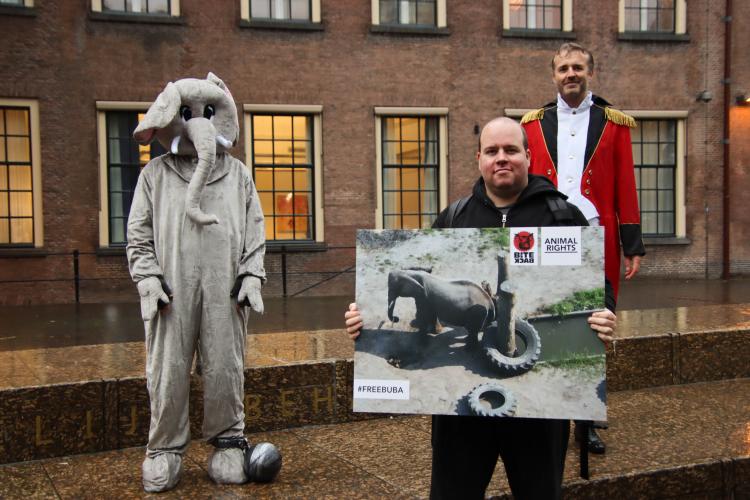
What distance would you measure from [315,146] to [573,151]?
11739mm

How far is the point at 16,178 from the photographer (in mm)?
14211

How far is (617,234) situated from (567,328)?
1.69m

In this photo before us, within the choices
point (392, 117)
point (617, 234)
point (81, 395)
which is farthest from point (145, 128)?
point (392, 117)

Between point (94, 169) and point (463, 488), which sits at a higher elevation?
point (94, 169)

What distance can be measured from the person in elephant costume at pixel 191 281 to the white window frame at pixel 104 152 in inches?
443

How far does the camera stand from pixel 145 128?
375 cm

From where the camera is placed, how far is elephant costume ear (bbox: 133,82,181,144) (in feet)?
12.3

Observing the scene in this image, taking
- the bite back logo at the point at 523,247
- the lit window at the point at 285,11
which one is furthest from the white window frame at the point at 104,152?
the bite back logo at the point at 523,247

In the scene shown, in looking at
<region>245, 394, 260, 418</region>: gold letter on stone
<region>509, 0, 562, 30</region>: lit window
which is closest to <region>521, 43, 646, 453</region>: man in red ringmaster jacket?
<region>245, 394, 260, 418</region>: gold letter on stone

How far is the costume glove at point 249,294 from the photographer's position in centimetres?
377

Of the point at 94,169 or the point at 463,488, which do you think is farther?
the point at 94,169

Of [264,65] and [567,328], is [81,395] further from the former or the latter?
[264,65]

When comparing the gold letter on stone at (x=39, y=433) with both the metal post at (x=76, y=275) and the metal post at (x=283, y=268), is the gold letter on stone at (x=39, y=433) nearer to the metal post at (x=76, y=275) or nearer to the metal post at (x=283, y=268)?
the metal post at (x=76, y=275)

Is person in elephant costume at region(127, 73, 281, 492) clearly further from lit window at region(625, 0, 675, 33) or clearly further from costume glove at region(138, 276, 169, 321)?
lit window at region(625, 0, 675, 33)
